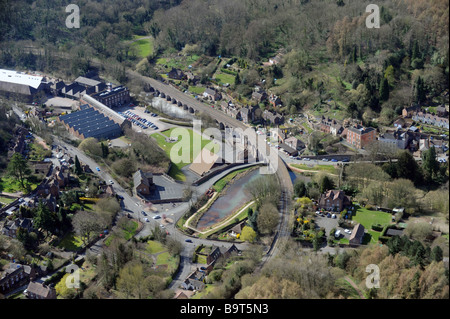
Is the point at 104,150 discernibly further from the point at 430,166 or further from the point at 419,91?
the point at 419,91

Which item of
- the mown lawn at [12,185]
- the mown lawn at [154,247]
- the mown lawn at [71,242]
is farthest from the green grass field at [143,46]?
the mown lawn at [154,247]

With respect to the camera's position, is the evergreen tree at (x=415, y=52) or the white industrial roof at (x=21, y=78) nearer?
the evergreen tree at (x=415, y=52)

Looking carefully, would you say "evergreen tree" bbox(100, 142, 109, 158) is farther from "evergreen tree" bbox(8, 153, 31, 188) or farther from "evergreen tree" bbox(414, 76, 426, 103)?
"evergreen tree" bbox(414, 76, 426, 103)

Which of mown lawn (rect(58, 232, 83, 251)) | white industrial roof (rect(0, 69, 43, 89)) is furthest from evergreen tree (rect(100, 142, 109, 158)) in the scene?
white industrial roof (rect(0, 69, 43, 89))

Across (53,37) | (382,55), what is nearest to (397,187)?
(382,55)

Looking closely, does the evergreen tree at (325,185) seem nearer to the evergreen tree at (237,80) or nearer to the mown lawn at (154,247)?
the mown lawn at (154,247)

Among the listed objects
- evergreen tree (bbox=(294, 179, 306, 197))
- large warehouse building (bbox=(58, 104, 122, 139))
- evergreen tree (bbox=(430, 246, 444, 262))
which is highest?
large warehouse building (bbox=(58, 104, 122, 139))

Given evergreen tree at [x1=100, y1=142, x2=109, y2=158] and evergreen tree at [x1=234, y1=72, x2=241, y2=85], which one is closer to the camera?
evergreen tree at [x1=100, y1=142, x2=109, y2=158]
